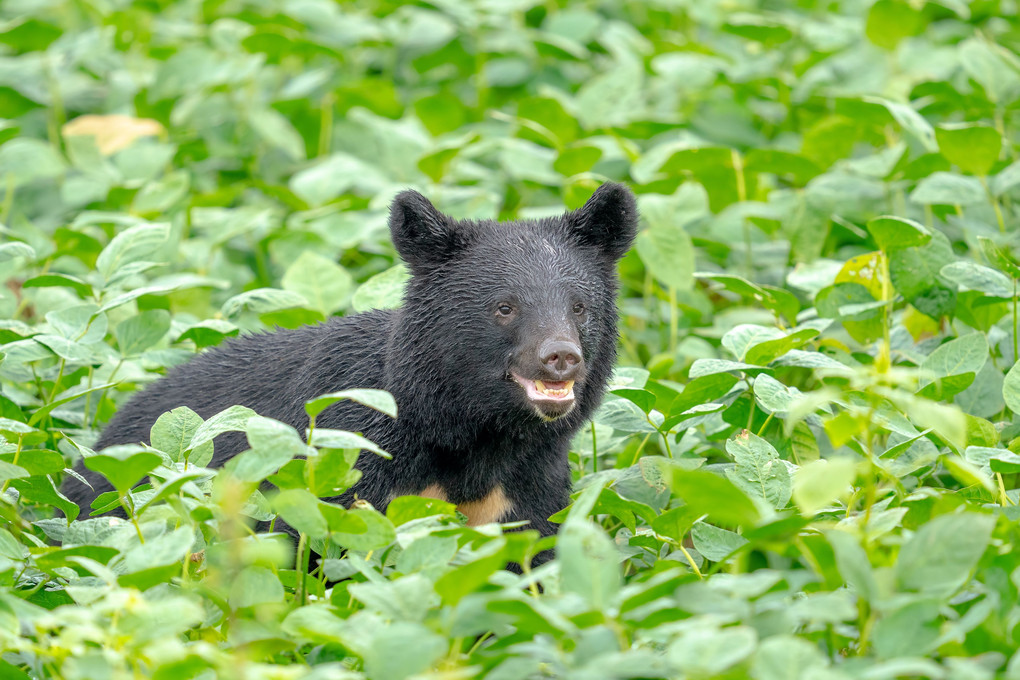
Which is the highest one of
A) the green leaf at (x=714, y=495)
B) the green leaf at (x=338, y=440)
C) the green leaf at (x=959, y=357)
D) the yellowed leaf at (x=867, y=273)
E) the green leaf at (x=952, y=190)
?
the green leaf at (x=714, y=495)

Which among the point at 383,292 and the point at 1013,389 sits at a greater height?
the point at 1013,389

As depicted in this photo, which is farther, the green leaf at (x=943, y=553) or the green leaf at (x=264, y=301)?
the green leaf at (x=264, y=301)

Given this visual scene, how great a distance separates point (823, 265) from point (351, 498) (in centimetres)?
297

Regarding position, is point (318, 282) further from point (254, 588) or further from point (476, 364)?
point (254, 588)

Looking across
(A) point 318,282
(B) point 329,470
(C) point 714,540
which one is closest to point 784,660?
(C) point 714,540

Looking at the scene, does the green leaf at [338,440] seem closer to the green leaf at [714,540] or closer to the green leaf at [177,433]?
the green leaf at [177,433]

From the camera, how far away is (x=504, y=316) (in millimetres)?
4434

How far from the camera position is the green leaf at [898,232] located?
190 inches

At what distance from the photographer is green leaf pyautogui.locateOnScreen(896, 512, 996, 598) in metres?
2.89

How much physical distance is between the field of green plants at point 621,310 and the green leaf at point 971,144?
0.02 m

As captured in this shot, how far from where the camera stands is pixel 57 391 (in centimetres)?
500

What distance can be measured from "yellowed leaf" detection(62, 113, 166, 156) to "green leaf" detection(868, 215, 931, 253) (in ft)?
17.1

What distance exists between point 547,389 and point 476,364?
0.32 meters

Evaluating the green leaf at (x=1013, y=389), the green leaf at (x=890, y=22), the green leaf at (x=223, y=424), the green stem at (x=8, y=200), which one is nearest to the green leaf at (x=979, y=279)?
the green leaf at (x=1013, y=389)
